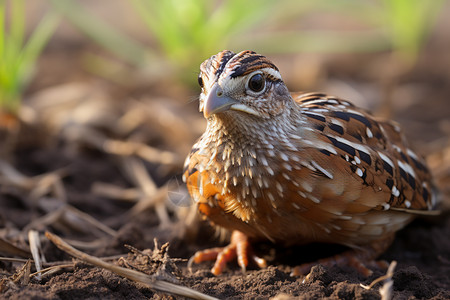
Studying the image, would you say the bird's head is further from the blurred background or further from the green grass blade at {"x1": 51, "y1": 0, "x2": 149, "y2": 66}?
the green grass blade at {"x1": 51, "y1": 0, "x2": 149, "y2": 66}

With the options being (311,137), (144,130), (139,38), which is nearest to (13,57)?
(144,130)

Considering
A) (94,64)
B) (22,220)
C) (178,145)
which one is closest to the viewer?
(22,220)

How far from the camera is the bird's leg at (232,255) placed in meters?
3.71

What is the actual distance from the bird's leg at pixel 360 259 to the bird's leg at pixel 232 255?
0.31 meters

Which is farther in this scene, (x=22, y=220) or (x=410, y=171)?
(x=22, y=220)

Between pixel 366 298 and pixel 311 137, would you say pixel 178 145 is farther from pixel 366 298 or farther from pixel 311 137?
pixel 366 298

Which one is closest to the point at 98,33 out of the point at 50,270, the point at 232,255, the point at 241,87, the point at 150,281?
the point at 232,255

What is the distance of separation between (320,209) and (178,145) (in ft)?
9.27

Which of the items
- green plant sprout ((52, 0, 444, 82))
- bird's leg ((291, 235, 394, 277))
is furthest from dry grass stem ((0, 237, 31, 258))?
green plant sprout ((52, 0, 444, 82))

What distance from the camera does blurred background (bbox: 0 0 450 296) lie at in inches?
185

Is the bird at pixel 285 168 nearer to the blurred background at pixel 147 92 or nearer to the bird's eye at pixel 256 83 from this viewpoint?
the bird's eye at pixel 256 83

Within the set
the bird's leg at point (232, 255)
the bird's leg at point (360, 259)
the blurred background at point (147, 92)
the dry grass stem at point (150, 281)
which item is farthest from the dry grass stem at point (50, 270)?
the bird's leg at point (360, 259)

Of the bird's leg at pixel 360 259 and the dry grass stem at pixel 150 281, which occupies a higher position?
the dry grass stem at pixel 150 281

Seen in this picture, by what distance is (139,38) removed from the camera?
31.2 feet
